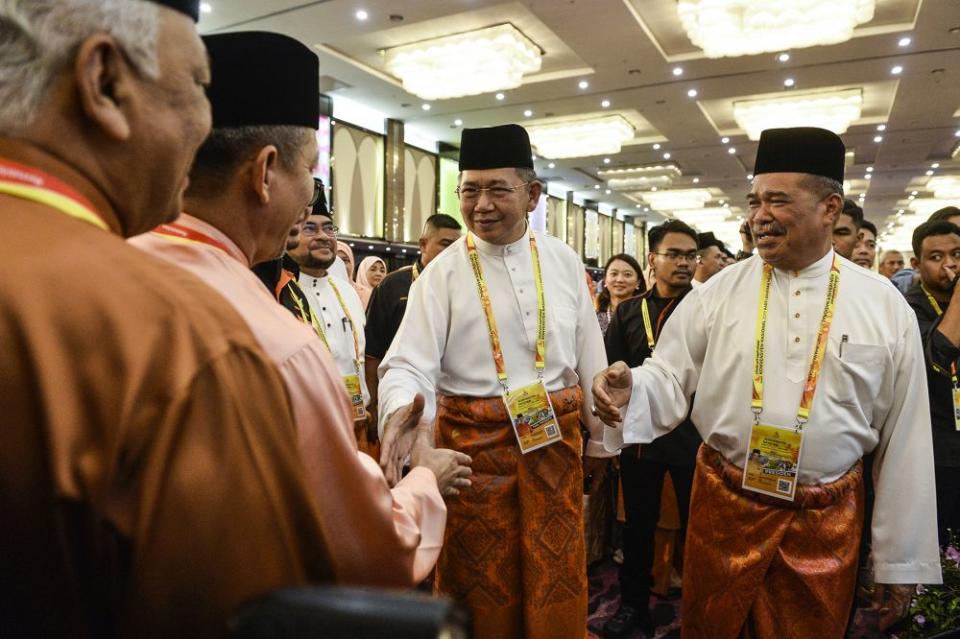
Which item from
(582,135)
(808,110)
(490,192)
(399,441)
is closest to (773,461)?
(399,441)

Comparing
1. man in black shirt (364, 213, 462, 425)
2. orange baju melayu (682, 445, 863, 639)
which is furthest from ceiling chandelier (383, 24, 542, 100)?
orange baju melayu (682, 445, 863, 639)

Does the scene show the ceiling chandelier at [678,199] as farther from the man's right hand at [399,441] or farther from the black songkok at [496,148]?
the man's right hand at [399,441]

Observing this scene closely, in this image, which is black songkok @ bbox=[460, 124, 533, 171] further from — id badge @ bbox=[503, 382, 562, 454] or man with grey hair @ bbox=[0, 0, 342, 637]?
A: man with grey hair @ bbox=[0, 0, 342, 637]

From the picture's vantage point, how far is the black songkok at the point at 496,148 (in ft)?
8.20

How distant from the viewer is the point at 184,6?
2.36 ft

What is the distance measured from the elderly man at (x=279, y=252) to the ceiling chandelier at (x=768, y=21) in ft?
21.4

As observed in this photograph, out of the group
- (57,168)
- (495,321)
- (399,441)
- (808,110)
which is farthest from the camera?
(808,110)

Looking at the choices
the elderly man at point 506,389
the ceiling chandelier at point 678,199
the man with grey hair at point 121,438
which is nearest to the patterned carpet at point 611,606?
the elderly man at point 506,389

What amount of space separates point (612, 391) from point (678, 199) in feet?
62.1

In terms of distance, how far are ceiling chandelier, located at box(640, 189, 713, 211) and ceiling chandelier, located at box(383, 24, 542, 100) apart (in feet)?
37.0

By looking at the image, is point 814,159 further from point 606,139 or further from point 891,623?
point 606,139

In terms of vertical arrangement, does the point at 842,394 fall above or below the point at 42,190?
below

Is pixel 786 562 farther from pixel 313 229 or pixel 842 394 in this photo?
pixel 313 229

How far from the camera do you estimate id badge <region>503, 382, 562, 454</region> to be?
223 centimetres
